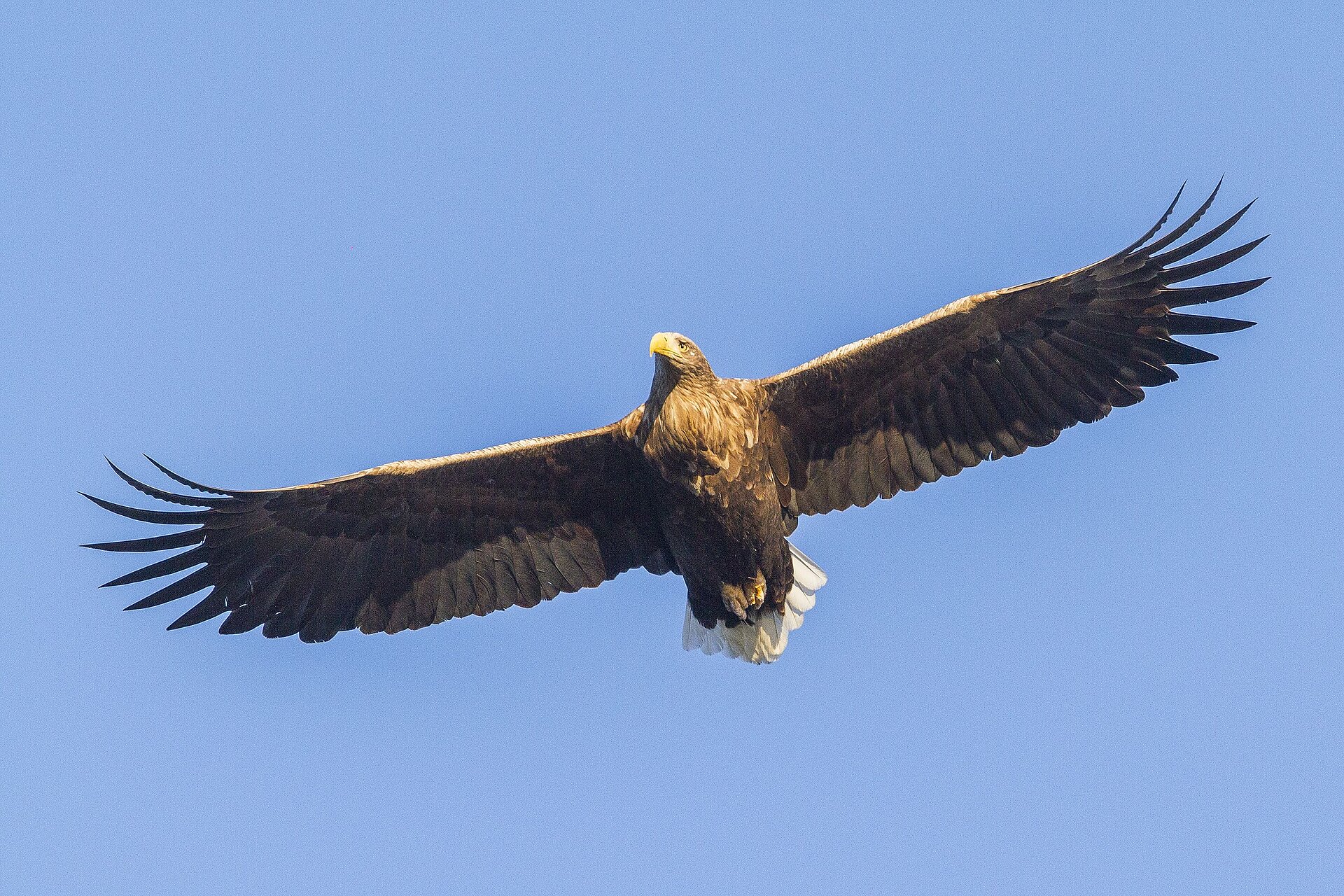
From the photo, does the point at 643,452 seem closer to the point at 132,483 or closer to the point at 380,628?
the point at 380,628

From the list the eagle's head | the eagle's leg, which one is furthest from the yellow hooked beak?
the eagle's leg

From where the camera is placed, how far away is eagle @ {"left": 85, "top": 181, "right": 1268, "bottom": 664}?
10297 millimetres

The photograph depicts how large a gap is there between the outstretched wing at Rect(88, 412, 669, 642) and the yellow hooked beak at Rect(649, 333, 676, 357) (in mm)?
701

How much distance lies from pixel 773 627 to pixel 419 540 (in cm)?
237

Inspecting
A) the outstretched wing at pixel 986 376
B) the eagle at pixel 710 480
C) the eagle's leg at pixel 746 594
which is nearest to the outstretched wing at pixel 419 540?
the eagle at pixel 710 480

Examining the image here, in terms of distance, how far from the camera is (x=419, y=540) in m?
11.0

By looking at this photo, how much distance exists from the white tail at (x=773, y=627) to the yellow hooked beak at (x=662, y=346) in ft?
5.91

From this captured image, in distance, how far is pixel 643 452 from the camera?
10.3 metres

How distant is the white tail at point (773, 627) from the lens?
1116cm

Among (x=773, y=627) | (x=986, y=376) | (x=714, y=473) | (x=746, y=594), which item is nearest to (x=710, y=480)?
(x=714, y=473)

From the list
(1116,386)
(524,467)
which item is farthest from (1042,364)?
(524,467)

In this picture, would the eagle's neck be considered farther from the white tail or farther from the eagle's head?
the white tail

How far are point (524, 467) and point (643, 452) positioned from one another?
86cm

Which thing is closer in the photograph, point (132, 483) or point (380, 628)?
Answer: point (132, 483)
